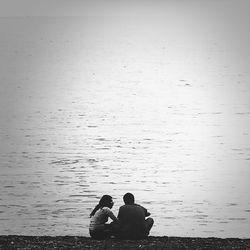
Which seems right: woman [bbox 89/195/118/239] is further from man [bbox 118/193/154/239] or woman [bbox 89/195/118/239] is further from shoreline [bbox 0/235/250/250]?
shoreline [bbox 0/235/250/250]

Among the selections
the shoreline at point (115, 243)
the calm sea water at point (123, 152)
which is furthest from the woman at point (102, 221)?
the calm sea water at point (123, 152)

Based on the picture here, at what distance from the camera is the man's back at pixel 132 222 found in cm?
2316

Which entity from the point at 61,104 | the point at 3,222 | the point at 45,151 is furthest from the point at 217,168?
the point at 61,104

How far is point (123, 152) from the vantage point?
227 feet

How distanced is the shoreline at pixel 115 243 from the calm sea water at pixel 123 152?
1043 centimetres

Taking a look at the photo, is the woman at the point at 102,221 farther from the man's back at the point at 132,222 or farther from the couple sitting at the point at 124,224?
the man's back at the point at 132,222

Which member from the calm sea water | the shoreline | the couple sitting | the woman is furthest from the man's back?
the calm sea water

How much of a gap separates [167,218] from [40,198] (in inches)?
290

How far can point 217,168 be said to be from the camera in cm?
5794

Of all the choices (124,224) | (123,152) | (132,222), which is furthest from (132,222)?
(123,152)

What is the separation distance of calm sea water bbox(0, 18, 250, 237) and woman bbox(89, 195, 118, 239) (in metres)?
9.16

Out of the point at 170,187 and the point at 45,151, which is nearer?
the point at 170,187

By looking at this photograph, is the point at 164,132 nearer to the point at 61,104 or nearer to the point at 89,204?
the point at 61,104

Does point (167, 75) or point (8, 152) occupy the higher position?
point (167, 75)
